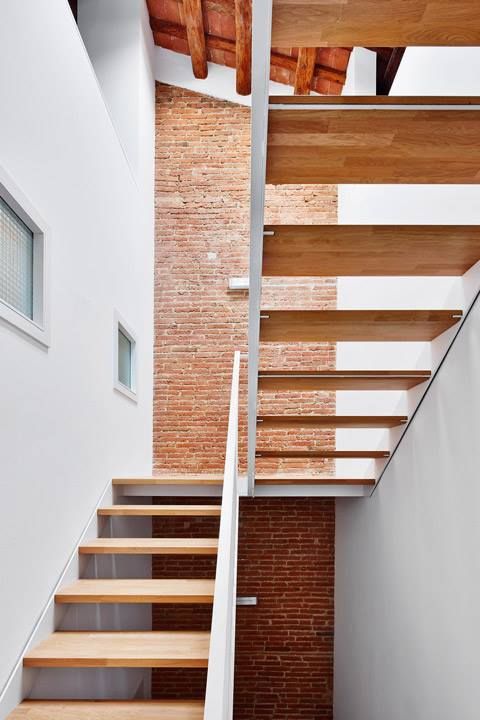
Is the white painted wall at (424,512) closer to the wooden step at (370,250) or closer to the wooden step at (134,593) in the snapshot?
the wooden step at (370,250)

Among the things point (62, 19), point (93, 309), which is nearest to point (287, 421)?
point (93, 309)

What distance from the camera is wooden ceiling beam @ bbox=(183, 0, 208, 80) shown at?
6.13m

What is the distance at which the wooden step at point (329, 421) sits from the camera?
4160 millimetres

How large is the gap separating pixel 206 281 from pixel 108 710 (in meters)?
4.90

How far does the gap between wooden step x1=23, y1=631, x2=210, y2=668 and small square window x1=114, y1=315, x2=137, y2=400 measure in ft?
7.18

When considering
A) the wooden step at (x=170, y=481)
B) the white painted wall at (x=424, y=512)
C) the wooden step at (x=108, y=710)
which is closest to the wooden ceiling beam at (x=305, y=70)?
the white painted wall at (x=424, y=512)

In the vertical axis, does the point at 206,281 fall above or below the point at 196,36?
below

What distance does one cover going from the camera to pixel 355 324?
3.33m

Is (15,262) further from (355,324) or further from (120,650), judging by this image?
(120,650)

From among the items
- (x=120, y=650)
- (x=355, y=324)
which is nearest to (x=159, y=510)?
(x=120, y=650)

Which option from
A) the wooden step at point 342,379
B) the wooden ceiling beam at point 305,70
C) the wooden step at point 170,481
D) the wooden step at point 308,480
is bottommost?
the wooden step at point 308,480

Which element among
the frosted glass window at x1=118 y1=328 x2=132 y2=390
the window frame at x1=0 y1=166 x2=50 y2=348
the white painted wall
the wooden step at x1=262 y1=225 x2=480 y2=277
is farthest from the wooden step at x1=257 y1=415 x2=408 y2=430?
the frosted glass window at x1=118 y1=328 x2=132 y2=390

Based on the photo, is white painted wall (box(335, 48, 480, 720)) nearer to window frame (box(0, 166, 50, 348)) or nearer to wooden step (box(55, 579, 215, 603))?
wooden step (box(55, 579, 215, 603))

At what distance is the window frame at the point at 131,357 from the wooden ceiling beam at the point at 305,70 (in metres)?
2.91
